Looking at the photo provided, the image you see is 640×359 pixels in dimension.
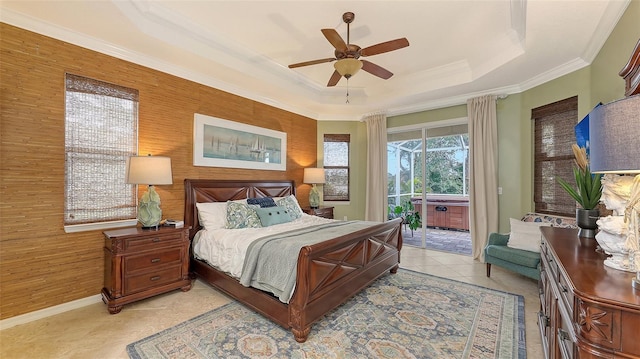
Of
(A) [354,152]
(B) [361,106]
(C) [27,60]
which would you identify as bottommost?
(A) [354,152]

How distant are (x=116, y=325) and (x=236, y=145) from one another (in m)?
2.71

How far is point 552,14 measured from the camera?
2449 mm

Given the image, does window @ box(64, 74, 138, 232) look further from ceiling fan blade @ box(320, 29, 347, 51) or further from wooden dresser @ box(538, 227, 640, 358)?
wooden dresser @ box(538, 227, 640, 358)

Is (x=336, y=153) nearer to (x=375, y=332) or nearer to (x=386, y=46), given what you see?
(x=386, y=46)

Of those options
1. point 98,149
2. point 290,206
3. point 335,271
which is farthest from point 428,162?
point 98,149

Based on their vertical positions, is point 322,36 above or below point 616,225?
above

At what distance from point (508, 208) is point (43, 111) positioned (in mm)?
6163

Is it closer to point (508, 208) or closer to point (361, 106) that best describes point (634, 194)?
point (508, 208)

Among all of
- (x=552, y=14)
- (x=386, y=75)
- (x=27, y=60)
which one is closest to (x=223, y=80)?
(x=27, y=60)

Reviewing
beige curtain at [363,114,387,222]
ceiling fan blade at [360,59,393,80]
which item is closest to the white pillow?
beige curtain at [363,114,387,222]

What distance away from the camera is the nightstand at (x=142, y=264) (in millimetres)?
2662

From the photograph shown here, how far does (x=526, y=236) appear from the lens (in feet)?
11.2

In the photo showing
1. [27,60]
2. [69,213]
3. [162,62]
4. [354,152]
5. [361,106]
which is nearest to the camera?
[27,60]

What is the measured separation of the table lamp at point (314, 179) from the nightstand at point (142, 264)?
265 centimetres
